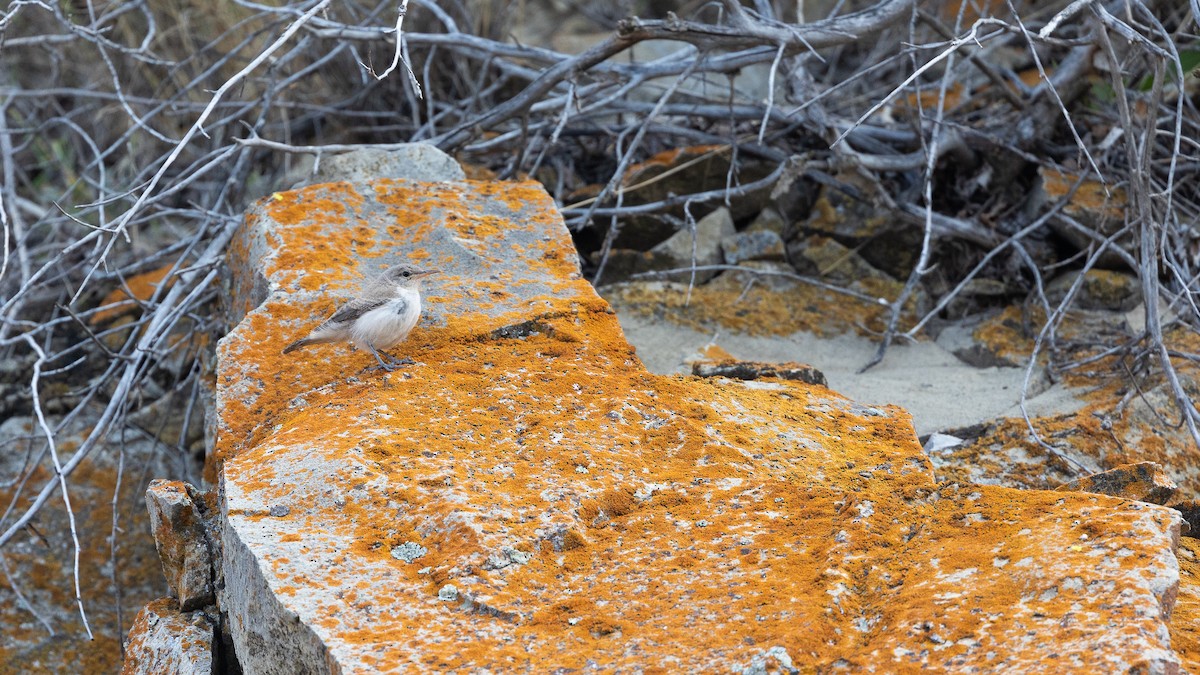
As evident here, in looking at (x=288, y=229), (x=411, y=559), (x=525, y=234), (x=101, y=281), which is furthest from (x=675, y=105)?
(x=411, y=559)

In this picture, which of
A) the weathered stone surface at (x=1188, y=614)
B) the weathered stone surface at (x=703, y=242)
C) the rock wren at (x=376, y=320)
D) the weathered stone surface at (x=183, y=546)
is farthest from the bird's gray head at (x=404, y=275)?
the weathered stone surface at (x=1188, y=614)

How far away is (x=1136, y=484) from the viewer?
287 cm

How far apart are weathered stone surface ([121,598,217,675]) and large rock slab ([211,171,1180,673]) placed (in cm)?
14

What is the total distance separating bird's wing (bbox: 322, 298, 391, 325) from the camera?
3275 millimetres

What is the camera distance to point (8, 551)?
4.36m

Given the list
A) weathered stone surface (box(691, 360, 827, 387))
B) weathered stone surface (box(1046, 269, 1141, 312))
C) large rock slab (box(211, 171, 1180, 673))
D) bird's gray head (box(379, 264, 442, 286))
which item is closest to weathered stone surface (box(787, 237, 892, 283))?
weathered stone surface (box(1046, 269, 1141, 312))

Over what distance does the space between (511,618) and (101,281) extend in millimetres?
4647

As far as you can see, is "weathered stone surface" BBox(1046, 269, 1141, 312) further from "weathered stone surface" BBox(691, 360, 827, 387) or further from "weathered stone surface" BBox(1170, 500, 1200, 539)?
"weathered stone surface" BBox(1170, 500, 1200, 539)

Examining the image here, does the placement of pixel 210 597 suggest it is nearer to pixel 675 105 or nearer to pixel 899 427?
pixel 899 427

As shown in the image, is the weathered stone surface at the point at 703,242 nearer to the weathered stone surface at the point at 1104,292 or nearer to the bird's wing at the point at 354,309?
the weathered stone surface at the point at 1104,292

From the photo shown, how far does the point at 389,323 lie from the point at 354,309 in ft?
0.50

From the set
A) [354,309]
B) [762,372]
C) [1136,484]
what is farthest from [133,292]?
[1136,484]

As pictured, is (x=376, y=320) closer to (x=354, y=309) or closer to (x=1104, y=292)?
(x=354, y=309)

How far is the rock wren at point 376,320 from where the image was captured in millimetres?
3250
